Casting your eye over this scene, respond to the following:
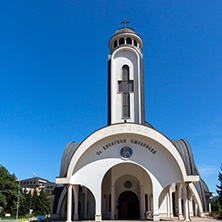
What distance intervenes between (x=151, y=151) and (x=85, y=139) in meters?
5.23

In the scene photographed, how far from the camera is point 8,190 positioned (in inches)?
1367

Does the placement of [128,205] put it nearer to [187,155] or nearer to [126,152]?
[126,152]

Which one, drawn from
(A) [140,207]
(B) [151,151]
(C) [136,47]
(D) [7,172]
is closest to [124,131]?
(B) [151,151]

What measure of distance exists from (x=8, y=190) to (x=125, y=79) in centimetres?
2304

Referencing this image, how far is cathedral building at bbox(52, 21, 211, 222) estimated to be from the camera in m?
18.9

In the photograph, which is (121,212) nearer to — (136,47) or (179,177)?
(179,177)

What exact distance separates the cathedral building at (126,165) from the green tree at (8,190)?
37.9 ft

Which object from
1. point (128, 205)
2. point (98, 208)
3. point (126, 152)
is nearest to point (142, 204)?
point (128, 205)

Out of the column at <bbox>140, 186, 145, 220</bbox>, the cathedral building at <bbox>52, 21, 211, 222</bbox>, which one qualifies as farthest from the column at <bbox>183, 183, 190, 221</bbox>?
the column at <bbox>140, 186, 145, 220</bbox>

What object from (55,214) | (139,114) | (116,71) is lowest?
(55,214)

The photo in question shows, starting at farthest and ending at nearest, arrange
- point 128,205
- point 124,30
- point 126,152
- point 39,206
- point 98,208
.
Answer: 1. point 39,206
2. point 124,30
3. point 128,205
4. point 126,152
5. point 98,208

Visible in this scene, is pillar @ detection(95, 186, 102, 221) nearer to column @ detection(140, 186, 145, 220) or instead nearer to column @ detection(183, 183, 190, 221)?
column @ detection(140, 186, 145, 220)

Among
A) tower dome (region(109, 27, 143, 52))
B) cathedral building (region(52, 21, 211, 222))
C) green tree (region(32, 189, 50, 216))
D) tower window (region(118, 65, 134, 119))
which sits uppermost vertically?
tower dome (region(109, 27, 143, 52))

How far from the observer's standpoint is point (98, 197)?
18.9 m
